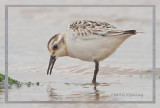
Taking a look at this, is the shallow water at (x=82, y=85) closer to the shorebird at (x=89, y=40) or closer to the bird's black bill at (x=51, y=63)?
the bird's black bill at (x=51, y=63)

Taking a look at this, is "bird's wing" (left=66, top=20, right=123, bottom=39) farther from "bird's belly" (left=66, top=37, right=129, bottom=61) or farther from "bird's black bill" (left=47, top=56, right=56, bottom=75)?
"bird's black bill" (left=47, top=56, right=56, bottom=75)

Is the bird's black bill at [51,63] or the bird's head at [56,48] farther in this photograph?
the bird's black bill at [51,63]

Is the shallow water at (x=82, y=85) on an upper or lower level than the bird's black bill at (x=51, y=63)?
lower

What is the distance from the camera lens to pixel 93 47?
39.3 feet

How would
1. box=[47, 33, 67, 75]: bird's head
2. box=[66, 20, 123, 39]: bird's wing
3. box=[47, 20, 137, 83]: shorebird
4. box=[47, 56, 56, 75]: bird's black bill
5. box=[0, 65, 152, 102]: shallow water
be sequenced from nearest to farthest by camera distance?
1. box=[0, 65, 152, 102]: shallow water
2. box=[47, 20, 137, 83]: shorebird
3. box=[66, 20, 123, 39]: bird's wing
4. box=[47, 33, 67, 75]: bird's head
5. box=[47, 56, 56, 75]: bird's black bill

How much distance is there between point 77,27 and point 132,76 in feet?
7.27

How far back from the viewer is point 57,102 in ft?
37.0

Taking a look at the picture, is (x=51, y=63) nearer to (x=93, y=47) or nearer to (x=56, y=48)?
(x=56, y=48)

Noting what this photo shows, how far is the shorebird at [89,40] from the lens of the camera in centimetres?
1185

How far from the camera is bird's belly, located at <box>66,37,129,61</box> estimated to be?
1188 centimetres

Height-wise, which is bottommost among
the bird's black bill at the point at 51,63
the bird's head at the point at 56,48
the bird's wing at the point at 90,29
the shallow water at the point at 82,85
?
the shallow water at the point at 82,85

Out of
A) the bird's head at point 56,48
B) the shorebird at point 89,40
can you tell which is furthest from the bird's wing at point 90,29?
the bird's head at point 56,48

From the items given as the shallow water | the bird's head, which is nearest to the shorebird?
the bird's head

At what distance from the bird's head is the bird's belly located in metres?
0.30
